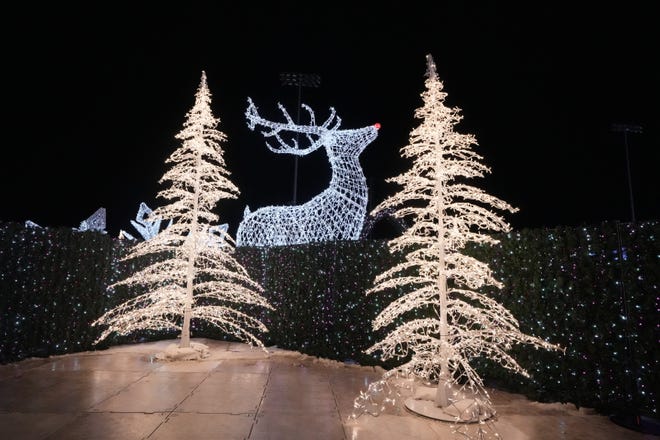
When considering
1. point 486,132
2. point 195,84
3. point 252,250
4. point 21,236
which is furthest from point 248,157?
point 21,236

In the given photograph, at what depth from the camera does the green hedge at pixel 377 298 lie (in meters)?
5.39

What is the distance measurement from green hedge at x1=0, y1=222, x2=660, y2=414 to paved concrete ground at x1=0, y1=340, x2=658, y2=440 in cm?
51

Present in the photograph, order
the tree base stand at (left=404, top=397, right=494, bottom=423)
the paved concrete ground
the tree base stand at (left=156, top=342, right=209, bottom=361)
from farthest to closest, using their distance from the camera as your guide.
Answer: the tree base stand at (left=156, top=342, right=209, bottom=361) → the tree base stand at (left=404, top=397, right=494, bottom=423) → the paved concrete ground

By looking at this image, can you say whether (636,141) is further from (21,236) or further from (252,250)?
(21,236)

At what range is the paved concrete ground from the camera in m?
4.72

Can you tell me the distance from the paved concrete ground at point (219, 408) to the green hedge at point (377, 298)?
1.66 feet

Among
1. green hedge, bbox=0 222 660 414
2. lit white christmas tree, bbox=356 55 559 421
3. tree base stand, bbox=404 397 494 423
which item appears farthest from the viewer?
lit white christmas tree, bbox=356 55 559 421

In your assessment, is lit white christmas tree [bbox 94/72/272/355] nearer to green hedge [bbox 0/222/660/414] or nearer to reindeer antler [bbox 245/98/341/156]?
green hedge [bbox 0/222/660/414]

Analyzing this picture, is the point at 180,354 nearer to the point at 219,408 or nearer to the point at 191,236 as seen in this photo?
the point at 191,236

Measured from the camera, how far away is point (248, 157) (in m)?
25.6

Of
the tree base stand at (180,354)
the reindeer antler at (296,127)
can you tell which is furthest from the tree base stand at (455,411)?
the reindeer antler at (296,127)

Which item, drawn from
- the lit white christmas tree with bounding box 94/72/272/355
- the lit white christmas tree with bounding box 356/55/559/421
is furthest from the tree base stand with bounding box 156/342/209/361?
the lit white christmas tree with bounding box 356/55/559/421

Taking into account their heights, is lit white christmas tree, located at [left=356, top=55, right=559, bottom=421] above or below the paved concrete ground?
above

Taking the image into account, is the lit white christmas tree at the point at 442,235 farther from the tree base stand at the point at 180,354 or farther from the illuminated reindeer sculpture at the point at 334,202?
the tree base stand at the point at 180,354
